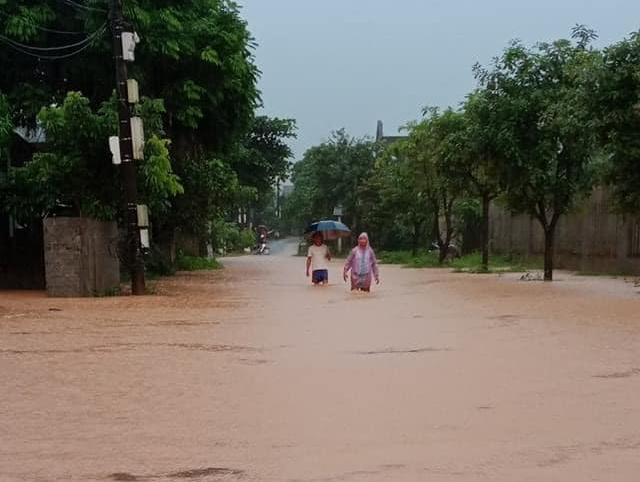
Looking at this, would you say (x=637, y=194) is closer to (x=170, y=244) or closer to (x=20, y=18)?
(x=20, y=18)

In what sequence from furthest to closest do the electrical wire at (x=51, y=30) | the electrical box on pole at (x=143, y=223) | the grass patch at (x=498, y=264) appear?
the grass patch at (x=498, y=264) < the electrical wire at (x=51, y=30) < the electrical box on pole at (x=143, y=223)

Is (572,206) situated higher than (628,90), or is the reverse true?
(628,90)

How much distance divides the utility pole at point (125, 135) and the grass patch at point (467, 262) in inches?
540

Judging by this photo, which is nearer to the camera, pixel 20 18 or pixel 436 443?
pixel 436 443

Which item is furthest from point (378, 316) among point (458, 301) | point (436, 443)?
point (436, 443)

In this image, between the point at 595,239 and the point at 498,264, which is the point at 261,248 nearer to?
the point at 498,264

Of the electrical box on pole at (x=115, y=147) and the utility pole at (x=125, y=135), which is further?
the utility pole at (x=125, y=135)

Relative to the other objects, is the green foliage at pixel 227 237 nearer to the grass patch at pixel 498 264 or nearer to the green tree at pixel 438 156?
the green tree at pixel 438 156

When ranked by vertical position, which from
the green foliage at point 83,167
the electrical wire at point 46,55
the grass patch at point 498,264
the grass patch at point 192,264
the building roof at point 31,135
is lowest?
the grass patch at point 498,264

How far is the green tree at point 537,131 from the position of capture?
18219 millimetres

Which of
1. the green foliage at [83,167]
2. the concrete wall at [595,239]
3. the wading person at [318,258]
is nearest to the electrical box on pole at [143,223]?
the green foliage at [83,167]

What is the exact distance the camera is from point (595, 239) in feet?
79.4

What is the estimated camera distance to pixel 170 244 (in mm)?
25953

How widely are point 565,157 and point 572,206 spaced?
1544 mm
